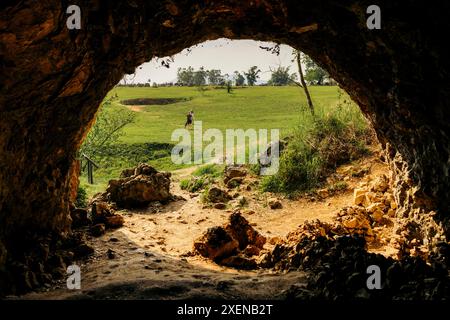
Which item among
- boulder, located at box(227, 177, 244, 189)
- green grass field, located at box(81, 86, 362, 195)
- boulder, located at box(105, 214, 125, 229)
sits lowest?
boulder, located at box(105, 214, 125, 229)

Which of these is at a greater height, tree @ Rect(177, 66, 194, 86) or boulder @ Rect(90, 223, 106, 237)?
tree @ Rect(177, 66, 194, 86)

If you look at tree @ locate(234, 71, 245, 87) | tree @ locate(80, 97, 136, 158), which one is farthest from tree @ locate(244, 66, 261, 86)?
tree @ locate(80, 97, 136, 158)

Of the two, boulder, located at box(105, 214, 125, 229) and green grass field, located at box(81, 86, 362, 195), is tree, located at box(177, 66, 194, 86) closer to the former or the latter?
green grass field, located at box(81, 86, 362, 195)

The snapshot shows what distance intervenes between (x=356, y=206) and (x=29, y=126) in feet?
25.2

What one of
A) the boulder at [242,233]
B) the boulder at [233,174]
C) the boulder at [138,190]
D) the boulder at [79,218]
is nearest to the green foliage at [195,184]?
the boulder at [233,174]

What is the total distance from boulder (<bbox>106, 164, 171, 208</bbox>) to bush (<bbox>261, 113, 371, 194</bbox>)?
11.0 ft

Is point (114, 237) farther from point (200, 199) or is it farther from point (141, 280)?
point (200, 199)

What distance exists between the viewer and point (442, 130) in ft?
17.9

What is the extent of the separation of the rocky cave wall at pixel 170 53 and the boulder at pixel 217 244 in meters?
2.64

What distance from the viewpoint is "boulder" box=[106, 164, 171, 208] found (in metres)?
12.2

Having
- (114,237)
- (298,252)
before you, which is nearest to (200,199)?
(114,237)

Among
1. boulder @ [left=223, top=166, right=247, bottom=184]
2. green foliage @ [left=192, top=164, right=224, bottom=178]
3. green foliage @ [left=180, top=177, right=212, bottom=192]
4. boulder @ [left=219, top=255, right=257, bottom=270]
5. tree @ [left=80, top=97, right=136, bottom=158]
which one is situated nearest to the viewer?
boulder @ [left=219, top=255, right=257, bottom=270]

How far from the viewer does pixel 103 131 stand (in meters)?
21.1
